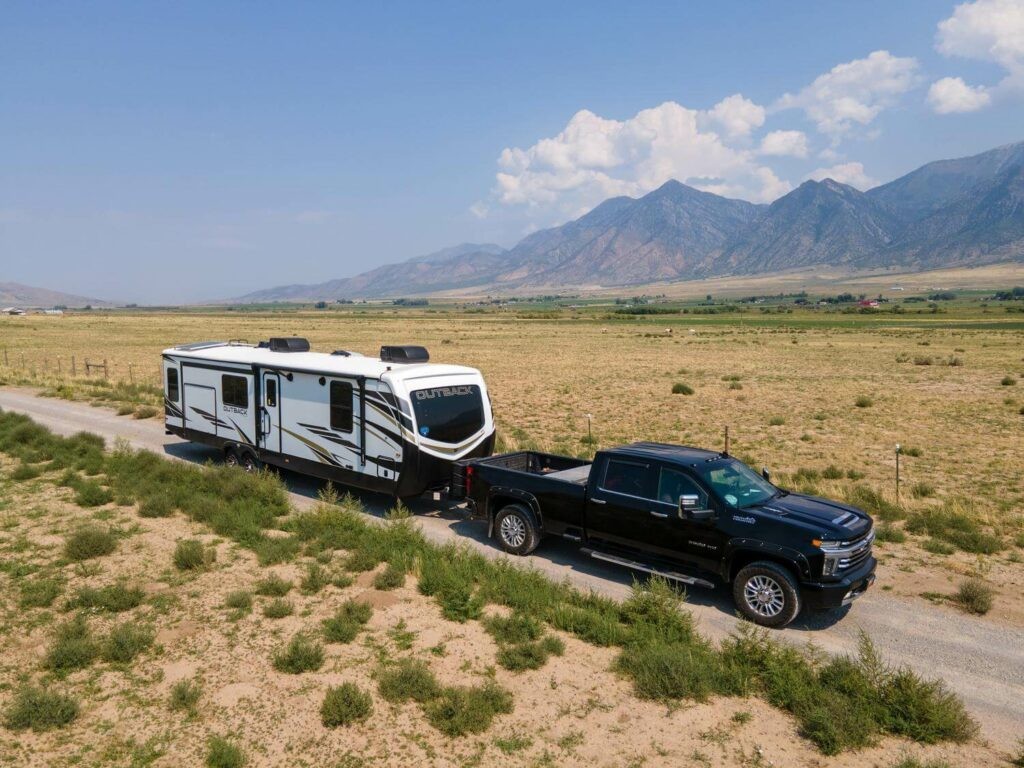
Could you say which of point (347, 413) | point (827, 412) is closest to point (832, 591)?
point (347, 413)

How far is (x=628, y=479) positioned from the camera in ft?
34.8

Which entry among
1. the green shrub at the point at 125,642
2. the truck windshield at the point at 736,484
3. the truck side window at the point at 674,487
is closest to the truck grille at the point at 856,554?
the truck windshield at the point at 736,484

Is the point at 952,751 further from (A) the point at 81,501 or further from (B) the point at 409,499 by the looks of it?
(A) the point at 81,501

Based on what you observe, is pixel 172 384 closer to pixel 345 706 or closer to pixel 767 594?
pixel 345 706

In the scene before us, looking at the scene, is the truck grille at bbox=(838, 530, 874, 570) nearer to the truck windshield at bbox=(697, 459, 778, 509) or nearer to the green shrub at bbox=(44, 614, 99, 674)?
the truck windshield at bbox=(697, 459, 778, 509)

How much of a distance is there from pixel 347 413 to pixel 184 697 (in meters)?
7.53

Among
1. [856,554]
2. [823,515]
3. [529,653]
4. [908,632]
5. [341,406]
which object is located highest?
[341,406]

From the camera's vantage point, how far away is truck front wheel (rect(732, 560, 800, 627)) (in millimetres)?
9086

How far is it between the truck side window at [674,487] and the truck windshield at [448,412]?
198 inches

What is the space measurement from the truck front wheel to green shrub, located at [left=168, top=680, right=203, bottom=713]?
6446mm

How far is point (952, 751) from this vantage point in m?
6.65

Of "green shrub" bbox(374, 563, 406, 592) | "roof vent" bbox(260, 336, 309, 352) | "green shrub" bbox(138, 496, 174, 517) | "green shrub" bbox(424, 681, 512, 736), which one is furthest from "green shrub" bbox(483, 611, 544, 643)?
"roof vent" bbox(260, 336, 309, 352)

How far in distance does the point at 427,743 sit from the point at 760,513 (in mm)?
5186

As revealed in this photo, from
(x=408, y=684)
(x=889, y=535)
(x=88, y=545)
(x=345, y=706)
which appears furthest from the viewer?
(x=889, y=535)
